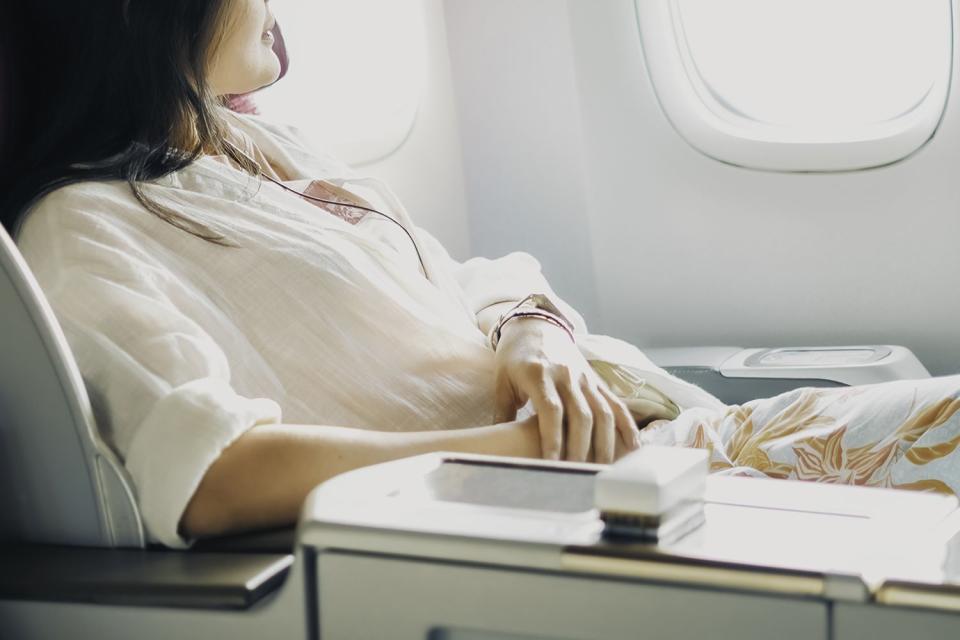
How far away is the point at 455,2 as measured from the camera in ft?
→ 8.41

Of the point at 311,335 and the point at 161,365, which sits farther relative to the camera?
the point at 311,335

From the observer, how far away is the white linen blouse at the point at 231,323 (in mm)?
906

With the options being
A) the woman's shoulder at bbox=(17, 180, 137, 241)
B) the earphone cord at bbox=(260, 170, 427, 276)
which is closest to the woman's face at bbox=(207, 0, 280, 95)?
the earphone cord at bbox=(260, 170, 427, 276)

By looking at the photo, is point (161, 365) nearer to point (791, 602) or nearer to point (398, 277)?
point (398, 277)

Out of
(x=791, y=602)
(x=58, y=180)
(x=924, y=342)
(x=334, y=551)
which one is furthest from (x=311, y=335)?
(x=924, y=342)

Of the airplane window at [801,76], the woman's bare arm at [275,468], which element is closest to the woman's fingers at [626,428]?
the woman's bare arm at [275,468]

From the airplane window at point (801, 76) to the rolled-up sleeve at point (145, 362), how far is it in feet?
4.78

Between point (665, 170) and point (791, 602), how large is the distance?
188cm

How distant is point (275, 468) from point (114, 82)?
1.77 feet

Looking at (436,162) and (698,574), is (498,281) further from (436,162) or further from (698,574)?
(436,162)

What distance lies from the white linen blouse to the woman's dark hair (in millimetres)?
51

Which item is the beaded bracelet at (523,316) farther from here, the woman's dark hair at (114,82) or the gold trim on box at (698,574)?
the gold trim on box at (698,574)

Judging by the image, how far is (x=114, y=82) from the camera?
1.26 metres

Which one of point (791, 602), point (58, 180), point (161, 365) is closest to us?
point (791, 602)
